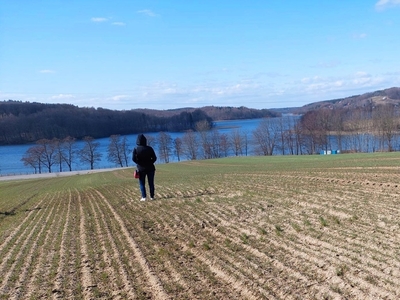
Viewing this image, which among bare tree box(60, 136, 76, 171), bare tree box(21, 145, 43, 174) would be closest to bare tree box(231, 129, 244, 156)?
bare tree box(60, 136, 76, 171)

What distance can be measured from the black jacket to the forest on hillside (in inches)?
4820

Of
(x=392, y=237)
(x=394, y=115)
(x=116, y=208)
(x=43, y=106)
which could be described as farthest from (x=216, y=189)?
(x=43, y=106)

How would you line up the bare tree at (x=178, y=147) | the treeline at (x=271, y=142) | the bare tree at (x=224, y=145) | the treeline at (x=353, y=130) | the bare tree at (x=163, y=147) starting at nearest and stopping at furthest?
the treeline at (x=353, y=130)
the treeline at (x=271, y=142)
the bare tree at (x=163, y=147)
the bare tree at (x=224, y=145)
the bare tree at (x=178, y=147)

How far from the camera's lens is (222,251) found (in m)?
6.43

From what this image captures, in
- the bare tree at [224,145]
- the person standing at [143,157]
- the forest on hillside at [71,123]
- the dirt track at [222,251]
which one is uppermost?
the forest on hillside at [71,123]

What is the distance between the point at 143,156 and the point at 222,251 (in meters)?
6.78

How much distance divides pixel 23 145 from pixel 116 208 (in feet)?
490

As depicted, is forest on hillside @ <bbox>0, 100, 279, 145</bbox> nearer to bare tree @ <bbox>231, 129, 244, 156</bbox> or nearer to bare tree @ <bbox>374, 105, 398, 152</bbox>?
bare tree @ <bbox>231, 129, 244, 156</bbox>

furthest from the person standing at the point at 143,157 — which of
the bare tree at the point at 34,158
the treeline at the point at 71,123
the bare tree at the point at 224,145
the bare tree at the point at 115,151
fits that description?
the treeline at the point at 71,123

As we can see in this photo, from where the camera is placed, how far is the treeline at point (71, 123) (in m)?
146

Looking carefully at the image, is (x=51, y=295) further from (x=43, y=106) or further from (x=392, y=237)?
(x=43, y=106)

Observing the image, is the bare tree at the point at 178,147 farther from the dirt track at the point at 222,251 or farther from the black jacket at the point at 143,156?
the dirt track at the point at 222,251

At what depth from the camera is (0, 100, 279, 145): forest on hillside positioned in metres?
146

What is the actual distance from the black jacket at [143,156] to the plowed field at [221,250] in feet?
6.20
